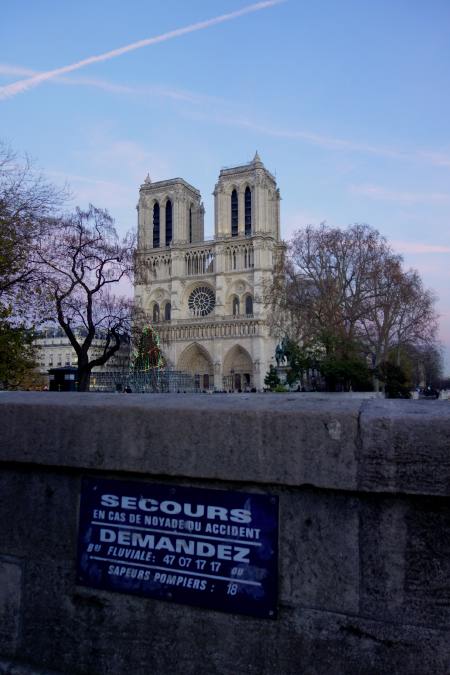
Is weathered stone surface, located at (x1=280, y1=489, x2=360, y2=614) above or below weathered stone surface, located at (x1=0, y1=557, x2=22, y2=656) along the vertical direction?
→ above

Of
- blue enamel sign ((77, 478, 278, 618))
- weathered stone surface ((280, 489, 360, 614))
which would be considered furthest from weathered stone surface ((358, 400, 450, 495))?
blue enamel sign ((77, 478, 278, 618))

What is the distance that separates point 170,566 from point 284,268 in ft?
101

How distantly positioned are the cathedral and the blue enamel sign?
5751 cm

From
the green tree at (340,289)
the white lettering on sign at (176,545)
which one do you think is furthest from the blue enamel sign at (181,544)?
the green tree at (340,289)

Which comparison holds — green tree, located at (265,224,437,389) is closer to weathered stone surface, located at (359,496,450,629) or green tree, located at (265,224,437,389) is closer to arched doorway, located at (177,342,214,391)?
weathered stone surface, located at (359,496,450,629)

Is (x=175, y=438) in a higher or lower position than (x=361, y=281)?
lower

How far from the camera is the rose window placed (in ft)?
220

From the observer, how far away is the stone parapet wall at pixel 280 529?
1.69 m

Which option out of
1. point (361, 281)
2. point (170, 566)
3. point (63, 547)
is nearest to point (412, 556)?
point (170, 566)

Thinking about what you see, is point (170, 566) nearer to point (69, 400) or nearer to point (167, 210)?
point (69, 400)

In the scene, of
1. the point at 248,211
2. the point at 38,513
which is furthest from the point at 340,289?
the point at 248,211

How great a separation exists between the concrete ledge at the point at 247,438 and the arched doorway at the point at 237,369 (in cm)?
5982

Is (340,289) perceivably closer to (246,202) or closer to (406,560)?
(406,560)

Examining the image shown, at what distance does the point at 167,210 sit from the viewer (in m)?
69.7
